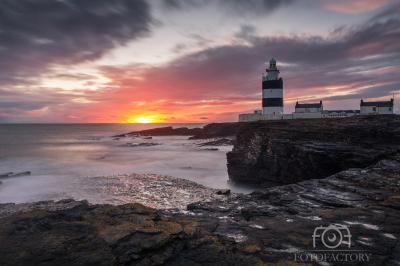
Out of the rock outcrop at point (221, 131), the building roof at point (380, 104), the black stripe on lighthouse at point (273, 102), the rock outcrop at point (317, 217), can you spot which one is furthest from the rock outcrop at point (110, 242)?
the rock outcrop at point (221, 131)

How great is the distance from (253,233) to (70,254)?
3.10 m

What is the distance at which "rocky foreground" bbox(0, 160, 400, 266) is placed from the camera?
10.2 feet

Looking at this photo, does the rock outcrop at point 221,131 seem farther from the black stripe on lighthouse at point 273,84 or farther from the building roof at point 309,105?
the black stripe on lighthouse at point 273,84

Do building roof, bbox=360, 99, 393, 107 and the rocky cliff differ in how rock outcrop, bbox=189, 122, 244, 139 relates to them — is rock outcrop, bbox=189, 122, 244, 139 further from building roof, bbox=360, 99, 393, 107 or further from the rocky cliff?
the rocky cliff

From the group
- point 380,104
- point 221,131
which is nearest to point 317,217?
point 380,104

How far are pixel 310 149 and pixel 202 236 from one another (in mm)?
10918

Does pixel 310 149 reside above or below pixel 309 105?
below

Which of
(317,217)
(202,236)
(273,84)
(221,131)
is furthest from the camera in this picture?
(221,131)

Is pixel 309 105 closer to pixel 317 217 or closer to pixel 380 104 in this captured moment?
pixel 380 104

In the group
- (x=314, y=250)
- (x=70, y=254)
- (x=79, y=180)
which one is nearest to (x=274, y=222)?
(x=314, y=250)

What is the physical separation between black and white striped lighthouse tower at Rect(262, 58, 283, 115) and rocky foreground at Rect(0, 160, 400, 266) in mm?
26699

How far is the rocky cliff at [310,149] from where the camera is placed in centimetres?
1136

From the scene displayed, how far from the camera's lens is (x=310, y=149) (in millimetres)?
12570

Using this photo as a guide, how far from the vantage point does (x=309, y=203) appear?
5965mm
